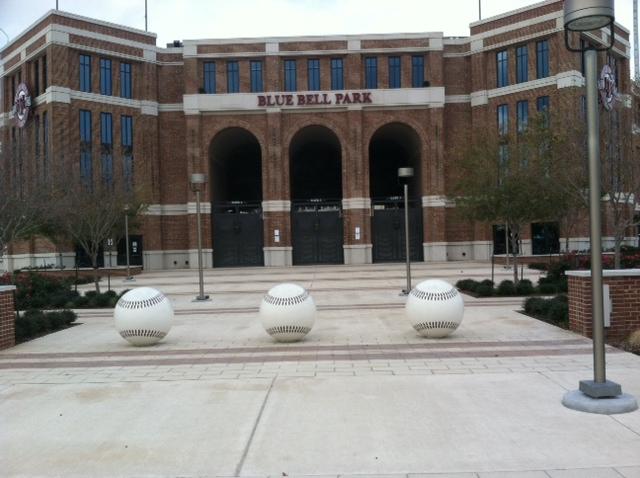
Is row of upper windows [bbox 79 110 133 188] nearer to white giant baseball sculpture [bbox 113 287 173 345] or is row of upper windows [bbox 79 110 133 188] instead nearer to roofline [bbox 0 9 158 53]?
roofline [bbox 0 9 158 53]

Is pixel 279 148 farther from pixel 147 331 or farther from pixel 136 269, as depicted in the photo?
pixel 147 331

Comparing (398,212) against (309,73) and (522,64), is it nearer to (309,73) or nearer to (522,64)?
(309,73)

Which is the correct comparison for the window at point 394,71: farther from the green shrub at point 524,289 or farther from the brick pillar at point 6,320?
the brick pillar at point 6,320

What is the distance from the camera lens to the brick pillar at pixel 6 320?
10.3 m

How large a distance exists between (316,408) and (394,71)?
1565 inches

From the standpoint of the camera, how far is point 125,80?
42.4 metres

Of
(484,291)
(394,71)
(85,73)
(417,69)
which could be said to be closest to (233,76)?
(85,73)

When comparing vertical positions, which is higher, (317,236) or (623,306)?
(317,236)

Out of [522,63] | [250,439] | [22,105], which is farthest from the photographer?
[22,105]

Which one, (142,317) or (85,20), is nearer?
(142,317)

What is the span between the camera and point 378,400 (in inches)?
249

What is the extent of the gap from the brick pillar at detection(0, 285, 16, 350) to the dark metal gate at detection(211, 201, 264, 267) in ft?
106

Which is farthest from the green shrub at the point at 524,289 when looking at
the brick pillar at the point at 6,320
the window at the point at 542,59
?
the window at the point at 542,59

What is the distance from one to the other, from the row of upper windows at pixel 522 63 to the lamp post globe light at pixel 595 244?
3705 cm
